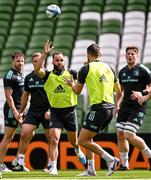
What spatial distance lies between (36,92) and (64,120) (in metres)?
1.09

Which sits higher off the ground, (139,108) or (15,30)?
(15,30)

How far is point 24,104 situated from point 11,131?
544mm

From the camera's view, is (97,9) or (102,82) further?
(97,9)

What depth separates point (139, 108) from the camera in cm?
1299

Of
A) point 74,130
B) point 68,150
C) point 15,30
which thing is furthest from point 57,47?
point 74,130

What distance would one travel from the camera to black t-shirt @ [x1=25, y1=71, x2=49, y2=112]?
13711 mm

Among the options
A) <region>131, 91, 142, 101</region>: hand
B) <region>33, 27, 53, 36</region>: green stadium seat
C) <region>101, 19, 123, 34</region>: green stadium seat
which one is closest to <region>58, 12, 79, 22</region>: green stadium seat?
<region>33, 27, 53, 36</region>: green stadium seat

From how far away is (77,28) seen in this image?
23.5m

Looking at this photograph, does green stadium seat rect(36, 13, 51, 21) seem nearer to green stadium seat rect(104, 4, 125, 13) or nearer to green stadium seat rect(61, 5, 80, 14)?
green stadium seat rect(61, 5, 80, 14)

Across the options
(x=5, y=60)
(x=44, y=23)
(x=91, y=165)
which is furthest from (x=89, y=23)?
(x=91, y=165)

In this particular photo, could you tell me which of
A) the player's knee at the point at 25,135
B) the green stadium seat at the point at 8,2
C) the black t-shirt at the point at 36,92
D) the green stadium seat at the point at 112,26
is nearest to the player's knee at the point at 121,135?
the black t-shirt at the point at 36,92

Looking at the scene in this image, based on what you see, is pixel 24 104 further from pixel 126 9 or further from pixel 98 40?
pixel 126 9

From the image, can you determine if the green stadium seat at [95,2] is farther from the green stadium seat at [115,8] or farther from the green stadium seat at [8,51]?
the green stadium seat at [8,51]

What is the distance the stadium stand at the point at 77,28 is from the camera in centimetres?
2140
